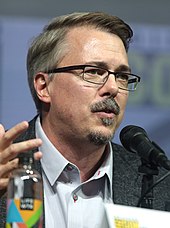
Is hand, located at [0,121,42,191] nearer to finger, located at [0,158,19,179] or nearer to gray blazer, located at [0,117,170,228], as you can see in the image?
finger, located at [0,158,19,179]

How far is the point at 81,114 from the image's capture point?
1.95 meters

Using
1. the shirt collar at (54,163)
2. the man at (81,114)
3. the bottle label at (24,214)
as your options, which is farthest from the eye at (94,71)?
the bottle label at (24,214)

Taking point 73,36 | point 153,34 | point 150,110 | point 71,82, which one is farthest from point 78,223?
point 153,34

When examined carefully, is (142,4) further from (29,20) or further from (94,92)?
(94,92)

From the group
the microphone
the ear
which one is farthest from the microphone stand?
the ear

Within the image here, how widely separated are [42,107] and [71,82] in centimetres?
19

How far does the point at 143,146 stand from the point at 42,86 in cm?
63

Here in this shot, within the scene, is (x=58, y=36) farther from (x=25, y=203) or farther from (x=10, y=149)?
(x=25, y=203)

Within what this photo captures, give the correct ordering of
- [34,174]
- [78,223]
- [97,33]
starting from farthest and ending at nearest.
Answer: [97,33] < [78,223] < [34,174]

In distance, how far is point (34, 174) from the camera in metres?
1.41

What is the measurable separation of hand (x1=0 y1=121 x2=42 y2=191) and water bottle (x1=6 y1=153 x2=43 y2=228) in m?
0.04

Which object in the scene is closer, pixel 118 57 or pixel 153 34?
pixel 118 57

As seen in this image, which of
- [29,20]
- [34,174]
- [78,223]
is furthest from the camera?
[29,20]

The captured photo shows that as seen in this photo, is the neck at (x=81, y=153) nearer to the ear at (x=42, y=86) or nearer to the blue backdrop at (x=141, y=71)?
the ear at (x=42, y=86)
